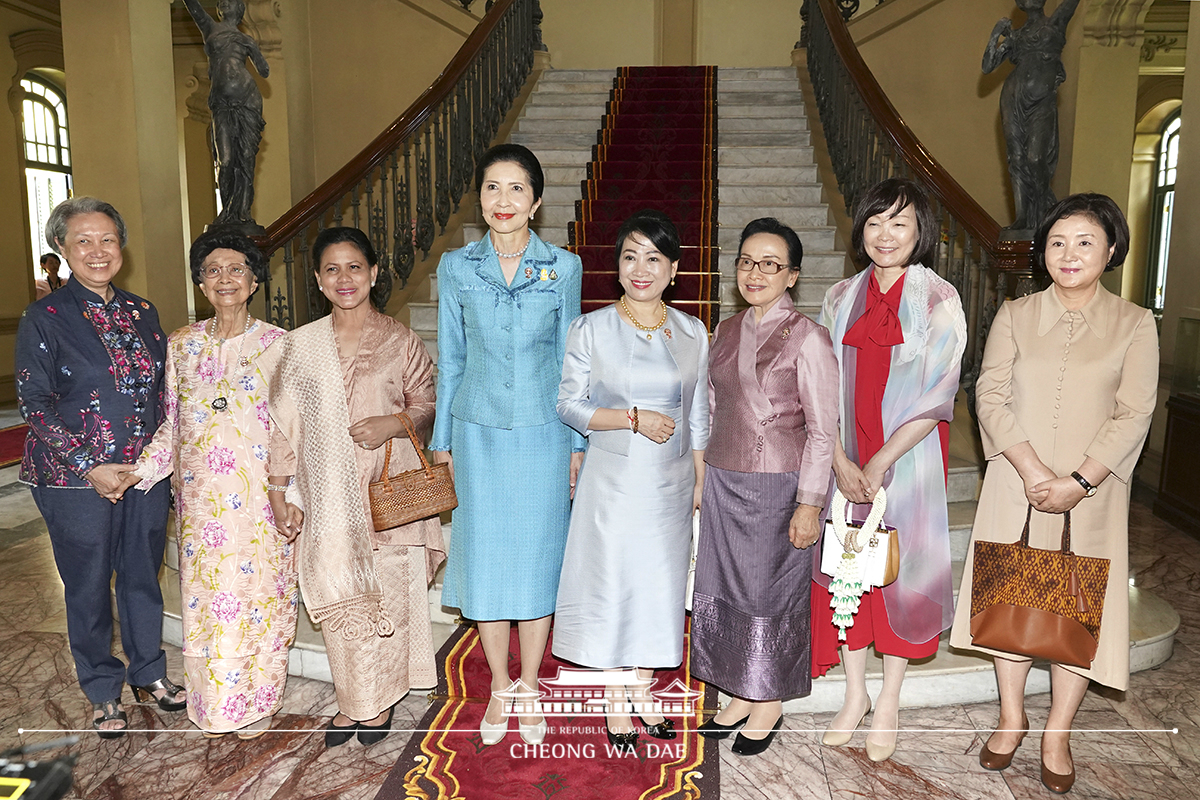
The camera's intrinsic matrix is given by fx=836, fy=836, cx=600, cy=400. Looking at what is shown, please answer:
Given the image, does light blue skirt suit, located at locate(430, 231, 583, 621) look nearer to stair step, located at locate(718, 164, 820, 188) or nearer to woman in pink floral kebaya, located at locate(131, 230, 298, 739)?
woman in pink floral kebaya, located at locate(131, 230, 298, 739)

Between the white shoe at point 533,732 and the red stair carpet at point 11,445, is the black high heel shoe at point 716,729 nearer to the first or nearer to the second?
the white shoe at point 533,732

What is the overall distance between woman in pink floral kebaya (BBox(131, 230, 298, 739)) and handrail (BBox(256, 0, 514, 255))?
175 cm

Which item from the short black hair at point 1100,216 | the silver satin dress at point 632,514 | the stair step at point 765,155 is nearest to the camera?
the short black hair at point 1100,216

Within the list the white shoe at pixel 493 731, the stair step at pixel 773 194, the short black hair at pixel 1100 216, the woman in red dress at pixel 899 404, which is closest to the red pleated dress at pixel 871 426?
the woman in red dress at pixel 899 404

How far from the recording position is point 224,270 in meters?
2.63

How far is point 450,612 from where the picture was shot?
11.7ft

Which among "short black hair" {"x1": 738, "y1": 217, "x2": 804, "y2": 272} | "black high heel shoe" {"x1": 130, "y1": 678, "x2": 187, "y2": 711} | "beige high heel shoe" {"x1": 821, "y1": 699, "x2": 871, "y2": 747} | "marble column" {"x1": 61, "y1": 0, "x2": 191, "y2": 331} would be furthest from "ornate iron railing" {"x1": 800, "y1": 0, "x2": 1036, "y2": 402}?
"marble column" {"x1": 61, "y1": 0, "x2": 191, "y2": 331}

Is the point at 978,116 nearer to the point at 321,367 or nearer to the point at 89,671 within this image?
the point at 321,367

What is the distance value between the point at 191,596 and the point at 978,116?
8261mm

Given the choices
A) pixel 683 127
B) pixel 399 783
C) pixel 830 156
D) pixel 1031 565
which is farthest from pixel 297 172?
pixel 1031 565

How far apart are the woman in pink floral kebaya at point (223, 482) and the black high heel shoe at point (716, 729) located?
147cm

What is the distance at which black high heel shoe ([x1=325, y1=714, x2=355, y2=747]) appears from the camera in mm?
2750

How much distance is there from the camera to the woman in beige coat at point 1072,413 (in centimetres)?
235

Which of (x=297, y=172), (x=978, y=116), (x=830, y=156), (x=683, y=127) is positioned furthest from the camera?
(x=297, y=172)
